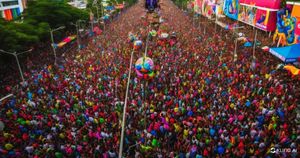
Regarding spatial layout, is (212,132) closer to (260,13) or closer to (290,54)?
(290,54)

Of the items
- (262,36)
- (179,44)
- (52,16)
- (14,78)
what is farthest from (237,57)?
(52,16)

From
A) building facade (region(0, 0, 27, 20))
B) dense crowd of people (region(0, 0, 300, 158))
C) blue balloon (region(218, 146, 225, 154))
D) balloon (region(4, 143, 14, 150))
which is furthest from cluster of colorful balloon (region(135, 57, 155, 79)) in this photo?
building facade (region(0, 0, 27, 20))

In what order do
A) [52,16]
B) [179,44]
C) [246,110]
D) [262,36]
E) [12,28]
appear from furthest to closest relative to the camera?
[52,16]
[262,36]
[179,44]
[12,28]
[246,110]

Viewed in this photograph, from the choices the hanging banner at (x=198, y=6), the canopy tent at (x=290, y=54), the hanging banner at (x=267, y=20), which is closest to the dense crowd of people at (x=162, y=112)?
the canopy tent at (x=290, y=54)

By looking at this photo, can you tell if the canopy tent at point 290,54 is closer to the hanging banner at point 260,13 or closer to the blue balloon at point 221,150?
the blue balloon at point 221,150

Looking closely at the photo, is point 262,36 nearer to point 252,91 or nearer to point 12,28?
point 252,91

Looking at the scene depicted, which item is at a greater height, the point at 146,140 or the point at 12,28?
the point at 12,28

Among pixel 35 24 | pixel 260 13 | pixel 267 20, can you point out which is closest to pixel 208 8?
pixel 260 13

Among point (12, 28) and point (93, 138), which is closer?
point (93, 138)
